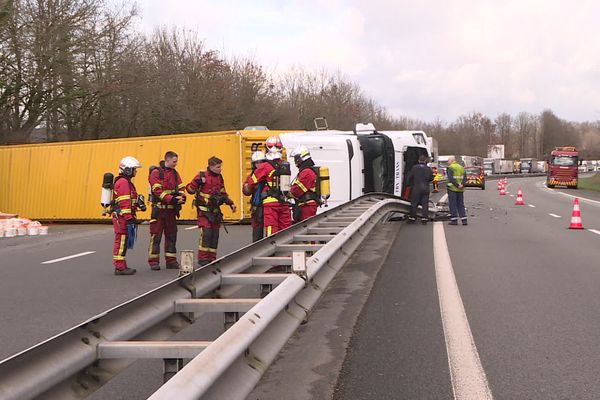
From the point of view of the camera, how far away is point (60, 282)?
348 inches

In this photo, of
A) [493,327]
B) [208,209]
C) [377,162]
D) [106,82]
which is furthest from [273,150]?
[106,82]

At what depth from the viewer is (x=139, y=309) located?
3461 mm

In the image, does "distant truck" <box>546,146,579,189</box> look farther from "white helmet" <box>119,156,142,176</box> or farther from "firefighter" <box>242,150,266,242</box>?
"white helmet" <box>119,156,142,176</box>

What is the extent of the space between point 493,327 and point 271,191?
391 cm

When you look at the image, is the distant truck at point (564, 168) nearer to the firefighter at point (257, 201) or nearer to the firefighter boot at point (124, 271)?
the firefighter at point (257, 201)

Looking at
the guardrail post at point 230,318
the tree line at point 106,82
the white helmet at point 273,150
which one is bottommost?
the guardrail post at point 230,318

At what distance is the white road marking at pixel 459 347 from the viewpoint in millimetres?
4094

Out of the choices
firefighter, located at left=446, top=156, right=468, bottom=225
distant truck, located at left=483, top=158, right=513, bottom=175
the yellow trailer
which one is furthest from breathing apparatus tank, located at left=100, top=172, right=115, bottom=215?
distant truck, located at left=483, top=158, right=513, bottom=175

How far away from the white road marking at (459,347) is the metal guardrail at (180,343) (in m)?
1.15

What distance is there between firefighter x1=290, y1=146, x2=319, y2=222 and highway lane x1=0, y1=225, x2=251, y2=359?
2.18m

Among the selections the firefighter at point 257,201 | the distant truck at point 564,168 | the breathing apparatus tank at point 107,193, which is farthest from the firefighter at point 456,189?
the distant truck at point 564,168

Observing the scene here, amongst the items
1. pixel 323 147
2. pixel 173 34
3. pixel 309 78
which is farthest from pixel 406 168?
pixel 309 78

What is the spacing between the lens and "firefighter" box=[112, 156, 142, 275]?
9438 mm

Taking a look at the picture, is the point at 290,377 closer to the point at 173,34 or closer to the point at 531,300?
the point at 531,300
